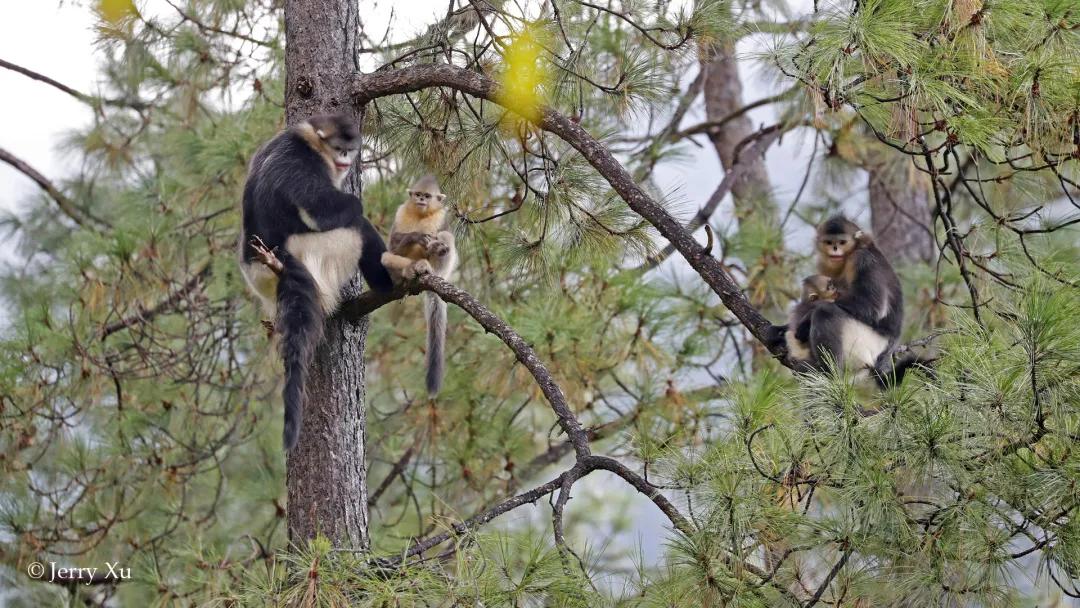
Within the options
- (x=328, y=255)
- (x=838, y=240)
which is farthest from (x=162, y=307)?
(x=838, y=240)

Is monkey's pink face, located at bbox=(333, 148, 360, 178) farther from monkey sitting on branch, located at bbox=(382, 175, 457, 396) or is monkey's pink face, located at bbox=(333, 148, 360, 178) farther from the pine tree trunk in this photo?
monkey sitting on branch, located at bbox=(382, 175, 457, 396)

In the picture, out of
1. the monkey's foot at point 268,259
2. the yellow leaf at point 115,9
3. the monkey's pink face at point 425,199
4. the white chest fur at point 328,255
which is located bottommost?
the monkey's foot at point 268,259

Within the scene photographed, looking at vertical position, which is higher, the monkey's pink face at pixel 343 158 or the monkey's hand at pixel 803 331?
the monkey's pink face at pixel 343 158

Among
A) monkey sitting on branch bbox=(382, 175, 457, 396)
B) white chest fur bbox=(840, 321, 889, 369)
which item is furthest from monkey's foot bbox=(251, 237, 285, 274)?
white chest fur bbox=(840, 321, 889, 369)

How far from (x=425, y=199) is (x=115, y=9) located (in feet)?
6.94

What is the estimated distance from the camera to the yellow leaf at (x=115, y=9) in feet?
16.7

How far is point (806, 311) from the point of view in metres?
3.92

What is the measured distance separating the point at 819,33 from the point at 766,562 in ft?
4.30

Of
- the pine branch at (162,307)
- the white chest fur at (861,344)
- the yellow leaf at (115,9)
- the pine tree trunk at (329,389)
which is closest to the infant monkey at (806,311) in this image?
the white chest fur at (861,344)

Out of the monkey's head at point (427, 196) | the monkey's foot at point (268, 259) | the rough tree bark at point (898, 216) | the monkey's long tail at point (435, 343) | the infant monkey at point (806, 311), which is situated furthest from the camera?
the rough tree bark at point (898, 216)

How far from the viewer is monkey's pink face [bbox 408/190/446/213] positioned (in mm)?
3971

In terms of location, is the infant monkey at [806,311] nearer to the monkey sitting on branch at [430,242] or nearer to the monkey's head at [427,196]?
the monkey sitting on branch at [430,242]

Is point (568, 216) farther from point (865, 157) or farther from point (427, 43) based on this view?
point (865, 157)

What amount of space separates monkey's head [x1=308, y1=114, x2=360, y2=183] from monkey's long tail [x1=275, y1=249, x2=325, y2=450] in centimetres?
34
